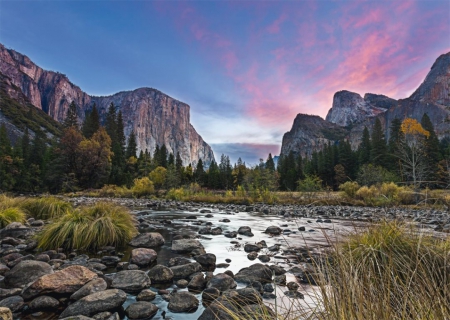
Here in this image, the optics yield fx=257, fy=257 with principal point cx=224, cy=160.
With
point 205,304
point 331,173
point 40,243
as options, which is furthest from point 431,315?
point 331,173

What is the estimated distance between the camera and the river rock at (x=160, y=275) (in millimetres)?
4177

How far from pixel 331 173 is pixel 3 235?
60.9 meters

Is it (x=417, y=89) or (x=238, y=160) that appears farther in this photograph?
(x=417, y=89)

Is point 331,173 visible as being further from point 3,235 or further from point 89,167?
point 3,235

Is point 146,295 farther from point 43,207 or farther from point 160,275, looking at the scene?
point 43,207

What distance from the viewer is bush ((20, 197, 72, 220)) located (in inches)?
392

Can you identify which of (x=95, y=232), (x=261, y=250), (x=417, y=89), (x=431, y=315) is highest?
(x=417, y=89)

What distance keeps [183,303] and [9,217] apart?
26.8ft

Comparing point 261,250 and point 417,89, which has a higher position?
point 417,89

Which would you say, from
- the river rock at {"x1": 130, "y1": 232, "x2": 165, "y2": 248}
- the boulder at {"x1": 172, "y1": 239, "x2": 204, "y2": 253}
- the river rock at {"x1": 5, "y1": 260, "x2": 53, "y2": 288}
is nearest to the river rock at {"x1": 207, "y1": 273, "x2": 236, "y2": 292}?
the boulder at {"x1": 172, "y1": 239, "x2": 204, "y2": 253}

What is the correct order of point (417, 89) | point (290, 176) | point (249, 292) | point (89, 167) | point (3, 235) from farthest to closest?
point (417, 89)
point (290, 176)
point (89, 167)
point (3, 235)
point (249, 292)

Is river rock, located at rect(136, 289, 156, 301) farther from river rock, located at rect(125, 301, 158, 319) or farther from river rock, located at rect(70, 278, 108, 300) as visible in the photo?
river rock, located at rect(70, 278, 108, 300)

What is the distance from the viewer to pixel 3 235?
7102 millimetres

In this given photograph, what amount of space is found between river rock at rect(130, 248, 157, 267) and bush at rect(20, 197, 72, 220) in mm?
6071
